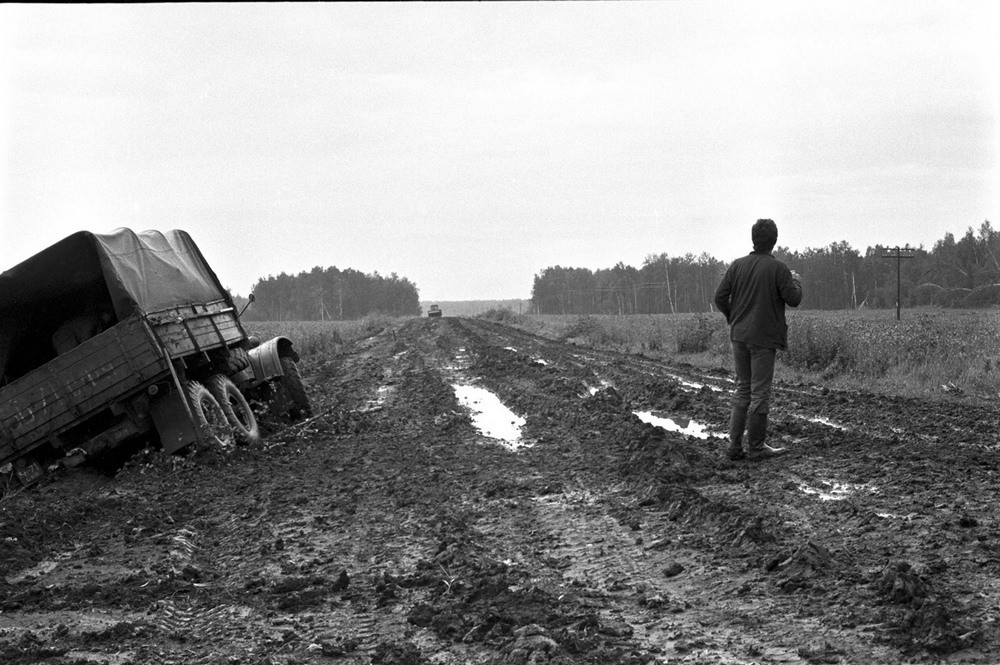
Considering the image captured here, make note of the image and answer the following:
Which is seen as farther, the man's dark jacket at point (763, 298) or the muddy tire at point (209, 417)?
the muddy tire at point (209, 417)

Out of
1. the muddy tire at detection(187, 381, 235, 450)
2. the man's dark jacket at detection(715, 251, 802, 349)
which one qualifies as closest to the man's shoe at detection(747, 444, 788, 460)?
the man's dark jacket at detection(715, 251, 802, 349)

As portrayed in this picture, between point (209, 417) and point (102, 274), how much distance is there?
6.60ft

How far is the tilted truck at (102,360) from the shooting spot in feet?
31.3

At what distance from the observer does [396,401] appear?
15141 millimetres

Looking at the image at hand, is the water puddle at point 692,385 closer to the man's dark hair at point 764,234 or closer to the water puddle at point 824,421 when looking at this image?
the water puddle at point 824,421

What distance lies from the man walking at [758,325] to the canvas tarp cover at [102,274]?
624 centimetres

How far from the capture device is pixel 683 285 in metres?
121

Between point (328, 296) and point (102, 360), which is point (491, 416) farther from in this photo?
point (328, 296)

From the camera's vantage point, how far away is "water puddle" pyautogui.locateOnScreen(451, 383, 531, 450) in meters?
10.5

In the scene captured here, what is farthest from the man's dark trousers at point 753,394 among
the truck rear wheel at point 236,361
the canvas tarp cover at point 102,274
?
the truck rear wheel at point 236,361

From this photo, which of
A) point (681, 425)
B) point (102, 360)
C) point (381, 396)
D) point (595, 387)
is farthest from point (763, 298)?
point (381, 396)

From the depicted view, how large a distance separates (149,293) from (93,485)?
91.1 inches

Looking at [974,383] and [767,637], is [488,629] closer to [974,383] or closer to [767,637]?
[767,637]

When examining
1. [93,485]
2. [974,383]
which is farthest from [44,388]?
[974,383]
